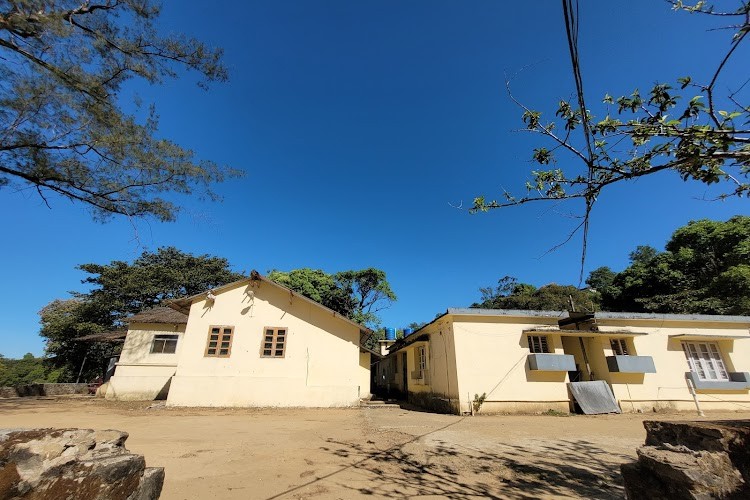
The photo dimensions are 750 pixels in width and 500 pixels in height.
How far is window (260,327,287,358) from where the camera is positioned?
13930 millimetres

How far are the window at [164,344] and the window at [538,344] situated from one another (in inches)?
670

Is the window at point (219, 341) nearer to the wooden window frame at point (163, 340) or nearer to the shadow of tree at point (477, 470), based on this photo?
the wooden window frame at point (163, 340)

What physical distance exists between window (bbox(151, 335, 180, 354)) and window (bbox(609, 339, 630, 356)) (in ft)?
67.2

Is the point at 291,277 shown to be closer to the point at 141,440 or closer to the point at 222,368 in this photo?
the point at 222,368

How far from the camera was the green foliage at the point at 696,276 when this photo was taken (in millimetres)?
20688

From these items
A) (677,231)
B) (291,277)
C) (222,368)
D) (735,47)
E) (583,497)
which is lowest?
(583,497)

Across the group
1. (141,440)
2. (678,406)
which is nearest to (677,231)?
(678,406)

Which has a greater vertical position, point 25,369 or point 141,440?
point 25,369

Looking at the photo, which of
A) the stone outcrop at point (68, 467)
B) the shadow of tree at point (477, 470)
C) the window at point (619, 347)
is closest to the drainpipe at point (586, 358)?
the window at point (619, 347)

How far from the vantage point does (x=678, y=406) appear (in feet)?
42.7

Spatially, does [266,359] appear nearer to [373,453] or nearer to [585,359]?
[373,453]

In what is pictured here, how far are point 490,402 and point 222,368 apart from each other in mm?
10833

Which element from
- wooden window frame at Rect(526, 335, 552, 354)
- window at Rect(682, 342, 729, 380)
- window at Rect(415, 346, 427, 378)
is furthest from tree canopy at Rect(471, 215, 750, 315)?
window at Rect(415, 346, 427, 378)

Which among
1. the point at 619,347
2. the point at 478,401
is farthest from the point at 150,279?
the point at 619,347
